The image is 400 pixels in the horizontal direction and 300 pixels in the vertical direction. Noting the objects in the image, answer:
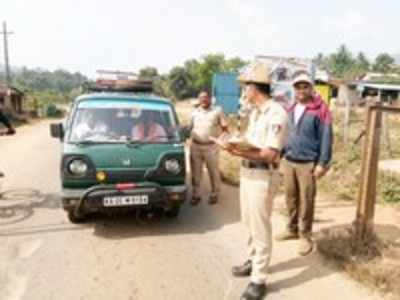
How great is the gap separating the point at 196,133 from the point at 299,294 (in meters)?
3.60

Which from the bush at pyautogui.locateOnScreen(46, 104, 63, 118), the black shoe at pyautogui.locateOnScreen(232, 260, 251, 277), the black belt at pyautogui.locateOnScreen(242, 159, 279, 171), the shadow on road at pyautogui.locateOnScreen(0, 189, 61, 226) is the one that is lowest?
the bush at pyautogui.locateOnScreen(46, 104, 63, 118)

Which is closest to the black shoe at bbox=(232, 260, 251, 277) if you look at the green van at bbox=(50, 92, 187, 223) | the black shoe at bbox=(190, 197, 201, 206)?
the green van at bbox=(50, 92, 187, 223)

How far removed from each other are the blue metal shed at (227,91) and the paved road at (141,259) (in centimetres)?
1607

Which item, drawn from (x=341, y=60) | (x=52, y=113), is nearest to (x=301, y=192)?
(x=52, y=113)

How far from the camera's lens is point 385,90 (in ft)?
147

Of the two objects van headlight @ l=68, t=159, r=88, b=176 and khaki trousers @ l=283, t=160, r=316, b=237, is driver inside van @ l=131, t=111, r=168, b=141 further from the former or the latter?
khaki trousers @ l=283, t=160, r=316, b=237

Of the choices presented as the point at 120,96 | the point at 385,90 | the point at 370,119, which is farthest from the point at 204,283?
the point at 385,90

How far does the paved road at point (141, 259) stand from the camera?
13.8 ft

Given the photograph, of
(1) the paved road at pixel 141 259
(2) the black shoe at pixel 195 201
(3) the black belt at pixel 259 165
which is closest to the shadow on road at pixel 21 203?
(1) the paved road at pixel 141 259

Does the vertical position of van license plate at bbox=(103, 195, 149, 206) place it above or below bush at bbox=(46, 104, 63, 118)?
above

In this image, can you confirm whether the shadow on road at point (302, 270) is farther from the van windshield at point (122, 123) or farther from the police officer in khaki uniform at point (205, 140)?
the police officer in khaki uniform at point (205, 140)

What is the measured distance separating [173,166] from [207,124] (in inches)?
61.3

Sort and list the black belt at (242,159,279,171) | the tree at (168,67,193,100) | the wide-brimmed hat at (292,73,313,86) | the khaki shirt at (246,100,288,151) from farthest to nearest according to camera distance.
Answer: the tree at (168,67,193,100)
the wide-brimmed hat at (292,73,313,86)
the black belt at (242,159,279,171)
the khaki shirt at (246,100,288,151)

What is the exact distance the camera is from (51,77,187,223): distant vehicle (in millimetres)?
5531
